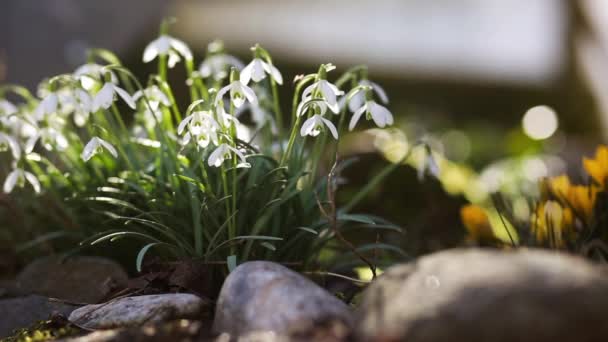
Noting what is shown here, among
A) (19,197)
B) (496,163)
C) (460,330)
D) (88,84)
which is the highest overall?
(88,84)

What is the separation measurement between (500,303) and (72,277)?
1470 mm

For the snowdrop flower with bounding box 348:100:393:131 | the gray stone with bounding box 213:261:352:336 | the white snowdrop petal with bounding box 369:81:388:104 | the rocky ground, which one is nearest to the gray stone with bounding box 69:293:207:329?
the rocky ground

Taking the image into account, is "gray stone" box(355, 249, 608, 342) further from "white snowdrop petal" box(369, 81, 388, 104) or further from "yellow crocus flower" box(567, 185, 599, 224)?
"yellow crocus flower" box(567, 185, 599, 224)

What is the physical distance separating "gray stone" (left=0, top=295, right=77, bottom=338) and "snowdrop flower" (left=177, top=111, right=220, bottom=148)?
2.01 ft

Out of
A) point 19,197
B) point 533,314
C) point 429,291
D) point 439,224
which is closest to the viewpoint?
point 533,314

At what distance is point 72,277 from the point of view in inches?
87.0

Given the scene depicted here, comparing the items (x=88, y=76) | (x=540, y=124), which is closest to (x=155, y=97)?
(x=88, y=76)

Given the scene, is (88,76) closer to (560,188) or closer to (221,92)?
(221,92)

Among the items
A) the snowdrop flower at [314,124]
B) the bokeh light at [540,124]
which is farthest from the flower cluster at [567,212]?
the bokeh light at [540,124]

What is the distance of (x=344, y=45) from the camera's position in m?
7.19

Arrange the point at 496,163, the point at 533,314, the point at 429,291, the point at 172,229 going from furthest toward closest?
the point at 496,163
the point at 172,229
the point at 429,291
the point at 533,314

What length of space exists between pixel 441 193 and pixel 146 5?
347 centimetres

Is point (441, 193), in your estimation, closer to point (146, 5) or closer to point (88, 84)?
point (88, 84)

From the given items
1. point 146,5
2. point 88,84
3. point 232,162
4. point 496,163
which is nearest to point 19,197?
point 88,84
